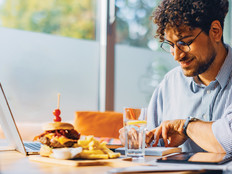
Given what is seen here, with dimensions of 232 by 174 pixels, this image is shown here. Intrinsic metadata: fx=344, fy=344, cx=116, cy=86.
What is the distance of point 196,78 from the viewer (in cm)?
171

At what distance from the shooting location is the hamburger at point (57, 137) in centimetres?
100

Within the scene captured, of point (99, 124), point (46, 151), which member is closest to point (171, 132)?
point (46, 151)

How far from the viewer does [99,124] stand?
2559mm

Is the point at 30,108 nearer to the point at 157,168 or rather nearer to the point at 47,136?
the point at 47,136

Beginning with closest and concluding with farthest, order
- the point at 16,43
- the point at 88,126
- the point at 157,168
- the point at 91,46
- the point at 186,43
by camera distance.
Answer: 1. the point at 157,168
2. the point at 186,43
3. the point at 88,126
4. the point at 16,43
5. the point at 91,46

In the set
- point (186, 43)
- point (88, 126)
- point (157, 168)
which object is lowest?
point (157, 168)

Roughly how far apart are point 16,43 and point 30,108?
2.31 ft

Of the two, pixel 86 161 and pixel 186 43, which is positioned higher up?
pixel 186 43

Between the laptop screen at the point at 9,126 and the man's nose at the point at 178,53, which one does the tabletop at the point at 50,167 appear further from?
the man's nose at the point at 178,53

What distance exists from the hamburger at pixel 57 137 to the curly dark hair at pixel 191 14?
83 centimetres

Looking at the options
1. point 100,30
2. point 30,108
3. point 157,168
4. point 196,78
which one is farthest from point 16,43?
point 157,168

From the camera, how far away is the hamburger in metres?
1.00

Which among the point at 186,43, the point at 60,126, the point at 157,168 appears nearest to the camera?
the point at 157,168

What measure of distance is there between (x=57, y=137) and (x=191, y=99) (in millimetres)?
906
